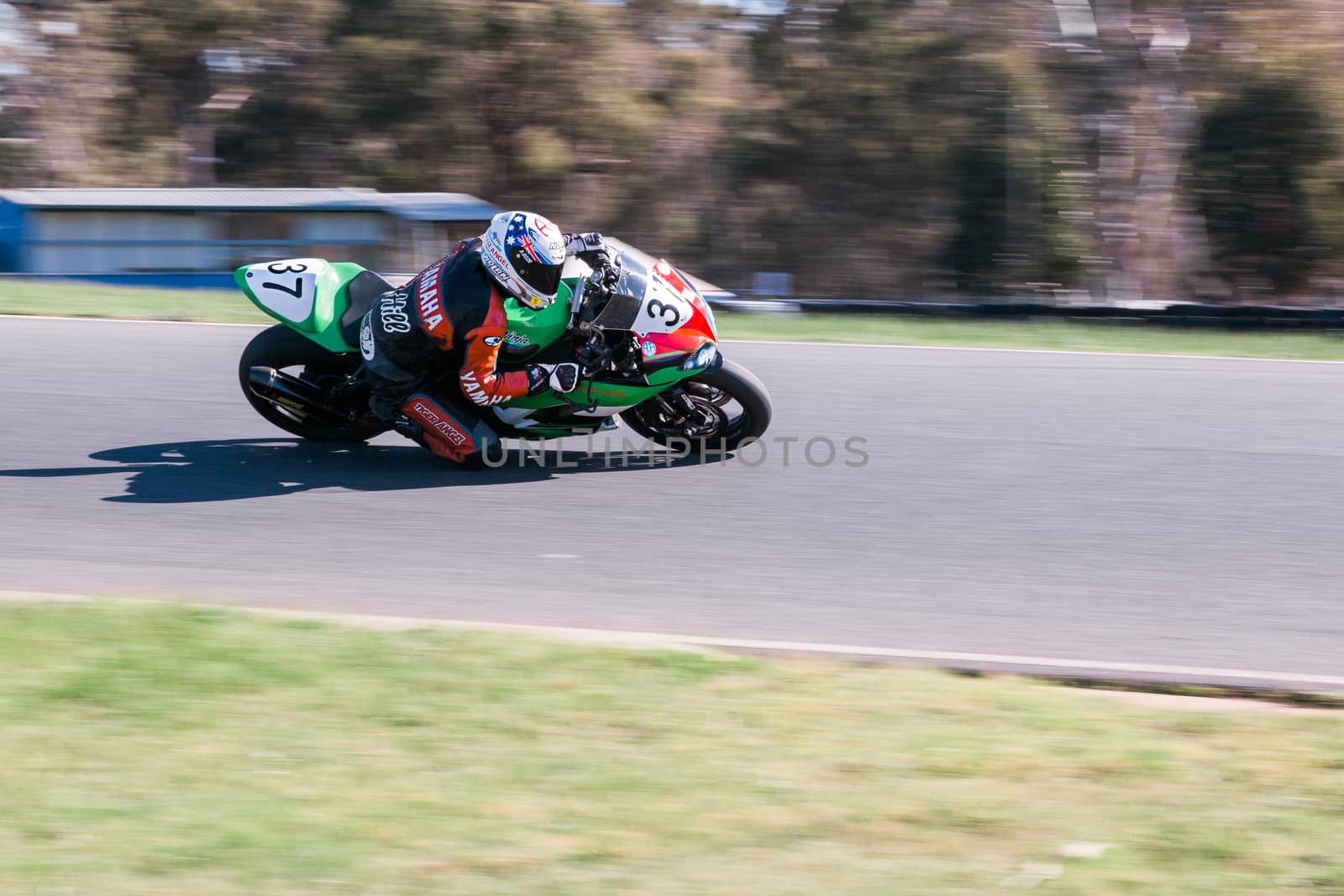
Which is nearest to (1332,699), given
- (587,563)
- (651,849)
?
(651,849)

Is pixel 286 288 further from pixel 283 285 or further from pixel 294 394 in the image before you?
pixel 294 394

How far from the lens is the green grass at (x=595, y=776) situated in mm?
3650

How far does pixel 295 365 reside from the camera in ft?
27.8

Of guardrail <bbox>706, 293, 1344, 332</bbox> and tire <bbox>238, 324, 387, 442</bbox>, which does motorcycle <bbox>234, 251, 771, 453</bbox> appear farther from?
guardrail <bbox>706, 293, 1344, 332</bbox>

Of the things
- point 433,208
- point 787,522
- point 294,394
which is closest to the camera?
point 787,522

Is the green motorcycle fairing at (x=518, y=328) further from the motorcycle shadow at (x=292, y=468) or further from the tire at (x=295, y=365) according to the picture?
the motorcycle shadow at (x=292, y=468)

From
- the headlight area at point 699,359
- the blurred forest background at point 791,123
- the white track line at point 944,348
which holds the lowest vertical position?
the white track line at point 944,348

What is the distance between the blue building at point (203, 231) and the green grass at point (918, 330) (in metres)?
5.25

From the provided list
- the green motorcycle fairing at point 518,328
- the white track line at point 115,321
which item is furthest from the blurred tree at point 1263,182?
the green motorcycle fairing at point 518,328

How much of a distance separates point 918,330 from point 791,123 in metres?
14.3

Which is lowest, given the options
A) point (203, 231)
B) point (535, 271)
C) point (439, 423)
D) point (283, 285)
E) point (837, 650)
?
point (837, 650)

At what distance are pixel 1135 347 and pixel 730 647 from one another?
30.0 ft

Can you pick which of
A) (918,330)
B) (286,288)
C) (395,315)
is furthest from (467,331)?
(918,330)

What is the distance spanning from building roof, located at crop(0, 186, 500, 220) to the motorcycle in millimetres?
13844
